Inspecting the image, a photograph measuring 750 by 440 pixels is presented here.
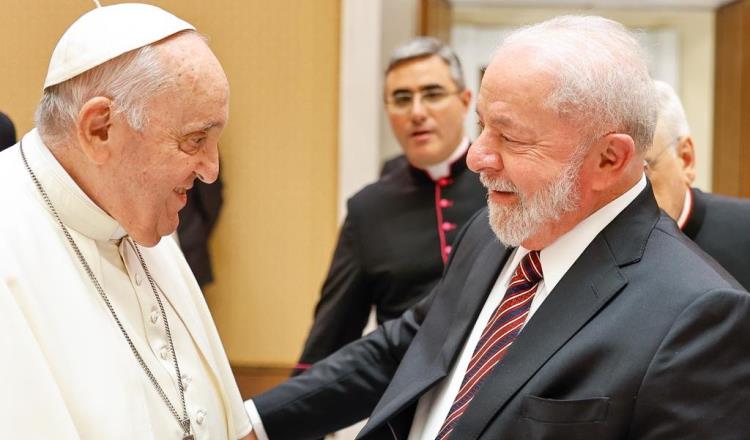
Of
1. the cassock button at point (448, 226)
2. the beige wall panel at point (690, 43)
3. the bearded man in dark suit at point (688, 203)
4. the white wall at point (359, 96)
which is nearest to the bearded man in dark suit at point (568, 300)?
the bearded man in dark suit at point (688, 203)

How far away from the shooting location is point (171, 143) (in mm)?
1855

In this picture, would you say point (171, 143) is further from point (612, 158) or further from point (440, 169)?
point (440, 169)

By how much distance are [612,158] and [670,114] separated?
0.84m

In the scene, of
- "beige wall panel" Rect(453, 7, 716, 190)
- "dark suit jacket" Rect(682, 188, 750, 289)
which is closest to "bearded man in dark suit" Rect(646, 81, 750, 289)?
"dark suit jacket" Rect(682, 188, 750, 289)

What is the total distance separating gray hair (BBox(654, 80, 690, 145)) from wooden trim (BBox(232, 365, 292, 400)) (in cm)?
128

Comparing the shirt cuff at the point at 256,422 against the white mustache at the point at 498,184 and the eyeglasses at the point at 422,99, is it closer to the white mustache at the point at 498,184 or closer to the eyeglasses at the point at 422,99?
the white mustache at the point at 498,184

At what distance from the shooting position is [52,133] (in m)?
1.84

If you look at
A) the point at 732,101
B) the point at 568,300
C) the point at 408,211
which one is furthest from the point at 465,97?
the point at 732,101

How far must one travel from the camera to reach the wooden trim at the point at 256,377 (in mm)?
2568

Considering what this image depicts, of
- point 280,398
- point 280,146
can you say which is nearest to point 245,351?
point 280,398

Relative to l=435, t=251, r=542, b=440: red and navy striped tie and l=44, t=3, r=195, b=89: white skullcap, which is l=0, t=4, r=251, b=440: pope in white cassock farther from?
l=435, t=251, r=542, b=440: red and navy striped tie

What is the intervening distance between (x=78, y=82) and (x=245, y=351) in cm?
108

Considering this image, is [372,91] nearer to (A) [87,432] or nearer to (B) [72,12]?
(B) [72,12]

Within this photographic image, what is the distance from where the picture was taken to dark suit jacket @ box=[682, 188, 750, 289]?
8.87 ft
